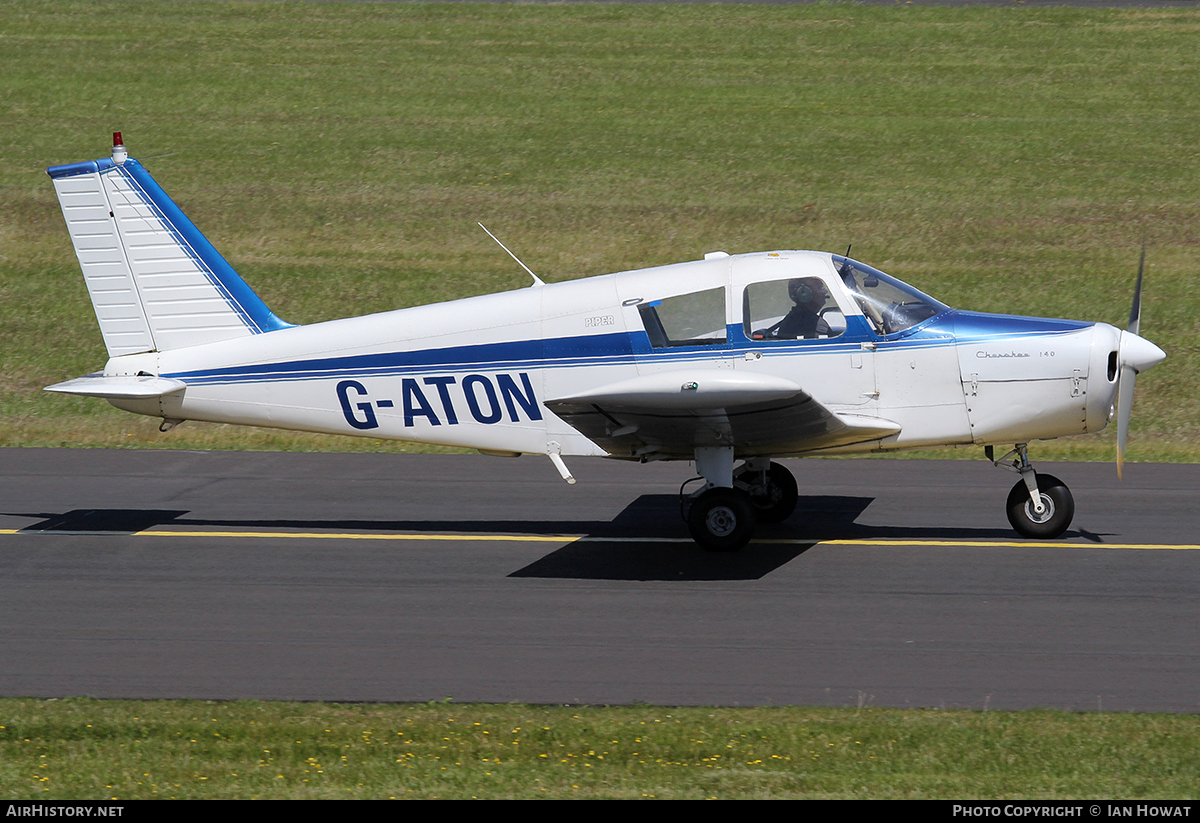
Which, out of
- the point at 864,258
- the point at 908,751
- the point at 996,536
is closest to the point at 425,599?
the point at 908,751

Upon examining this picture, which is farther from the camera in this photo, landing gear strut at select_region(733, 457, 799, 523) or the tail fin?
landing gear strut at select_region(733, 457, 799, 523)

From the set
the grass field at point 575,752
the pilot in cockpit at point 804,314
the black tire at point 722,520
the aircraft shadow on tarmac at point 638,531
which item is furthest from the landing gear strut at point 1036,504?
the grass field at point 575,752

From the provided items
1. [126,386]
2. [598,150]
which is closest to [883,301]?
[126,386]

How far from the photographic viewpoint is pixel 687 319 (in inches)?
394

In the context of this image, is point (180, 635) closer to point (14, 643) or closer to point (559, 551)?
point (14, 643)

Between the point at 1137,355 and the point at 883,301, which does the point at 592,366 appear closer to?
the point at 883,301

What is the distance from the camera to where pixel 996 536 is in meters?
10.6

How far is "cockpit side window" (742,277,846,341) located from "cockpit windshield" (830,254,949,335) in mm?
215

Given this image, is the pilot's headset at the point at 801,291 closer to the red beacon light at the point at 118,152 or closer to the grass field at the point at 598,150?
the grass field at the point at 598,150

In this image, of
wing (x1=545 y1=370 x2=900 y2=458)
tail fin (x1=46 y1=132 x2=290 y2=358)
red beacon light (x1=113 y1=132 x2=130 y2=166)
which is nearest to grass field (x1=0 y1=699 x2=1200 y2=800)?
wing (x1=545 y1=370 x2=900 y2=458)

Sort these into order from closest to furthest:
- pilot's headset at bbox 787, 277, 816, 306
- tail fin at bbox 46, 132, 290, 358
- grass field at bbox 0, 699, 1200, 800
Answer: grass field at bbox 0, 699, 1200, 800, pilot's headset at bbox 787, 277, 816, 306, tail fin at bbox 46, 132, 290, 358

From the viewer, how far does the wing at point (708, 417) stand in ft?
29.3

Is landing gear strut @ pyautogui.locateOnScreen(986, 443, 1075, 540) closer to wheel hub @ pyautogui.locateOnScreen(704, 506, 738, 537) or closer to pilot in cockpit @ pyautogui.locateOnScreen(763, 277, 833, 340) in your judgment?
pilot in cockpit @ pyautogui.locateOnScreen(763, 277, 833, 340)

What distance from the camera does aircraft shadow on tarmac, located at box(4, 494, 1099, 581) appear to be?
9891mm
